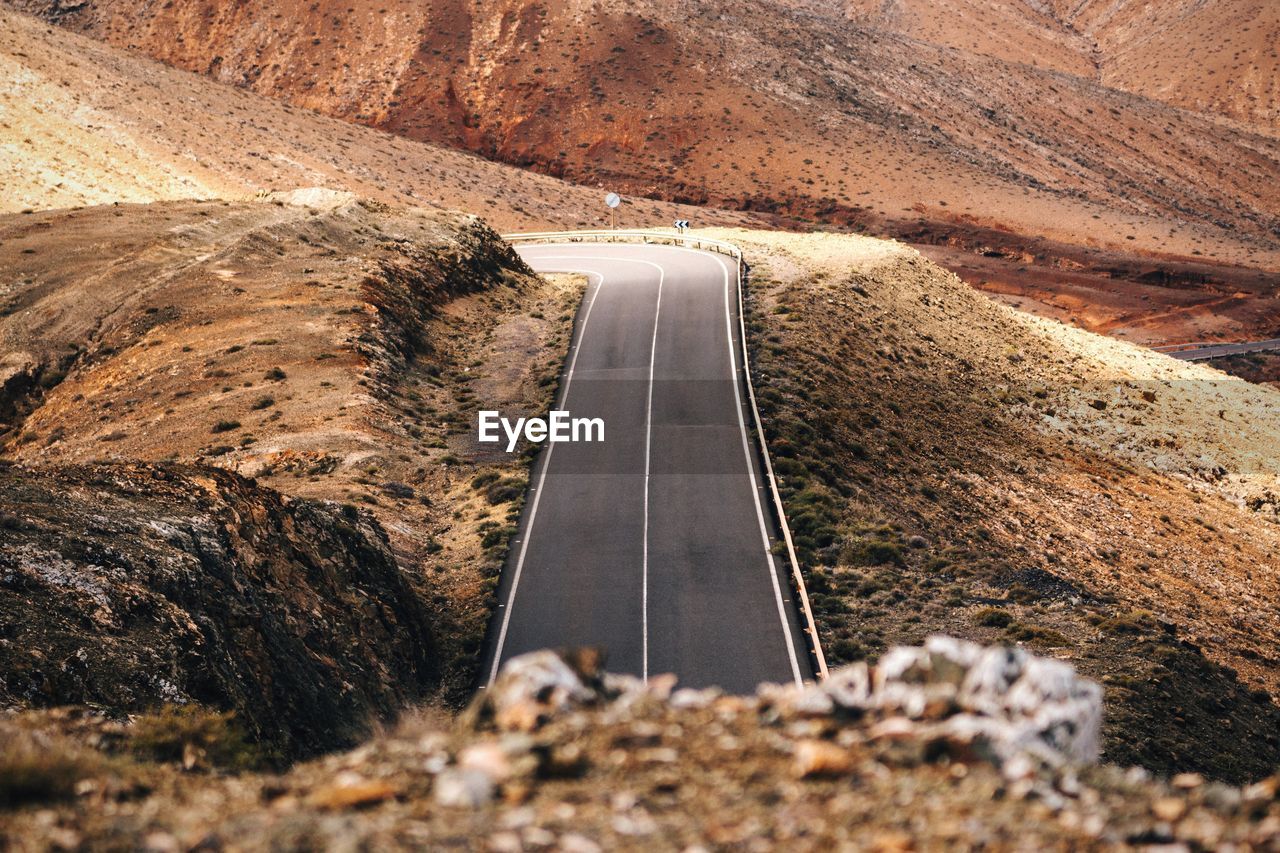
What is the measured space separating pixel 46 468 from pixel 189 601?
7.51m

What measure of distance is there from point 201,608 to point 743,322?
32.3 meters

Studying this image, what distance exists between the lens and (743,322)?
46.7 meters

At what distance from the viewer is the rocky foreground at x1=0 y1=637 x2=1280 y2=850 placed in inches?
320

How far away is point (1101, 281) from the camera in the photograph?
9269 centimetres

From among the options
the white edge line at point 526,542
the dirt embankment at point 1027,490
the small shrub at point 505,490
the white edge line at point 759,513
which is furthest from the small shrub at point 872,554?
the small shrub at point 505,490

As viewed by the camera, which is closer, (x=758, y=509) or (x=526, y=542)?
(x=526, y=542)

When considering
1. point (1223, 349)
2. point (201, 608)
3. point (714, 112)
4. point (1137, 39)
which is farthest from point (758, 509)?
point (1137, 39)

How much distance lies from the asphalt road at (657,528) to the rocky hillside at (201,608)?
314 cm

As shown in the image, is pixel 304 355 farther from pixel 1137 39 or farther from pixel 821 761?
pixel 1137 39

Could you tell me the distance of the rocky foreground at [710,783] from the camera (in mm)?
8125

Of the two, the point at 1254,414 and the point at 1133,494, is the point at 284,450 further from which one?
the point at 1254,414

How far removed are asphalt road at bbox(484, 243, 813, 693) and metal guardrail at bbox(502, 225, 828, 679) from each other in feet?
1.14

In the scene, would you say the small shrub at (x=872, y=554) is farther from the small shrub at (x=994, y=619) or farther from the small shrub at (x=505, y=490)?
the small shrub at (x=505, y=490)
